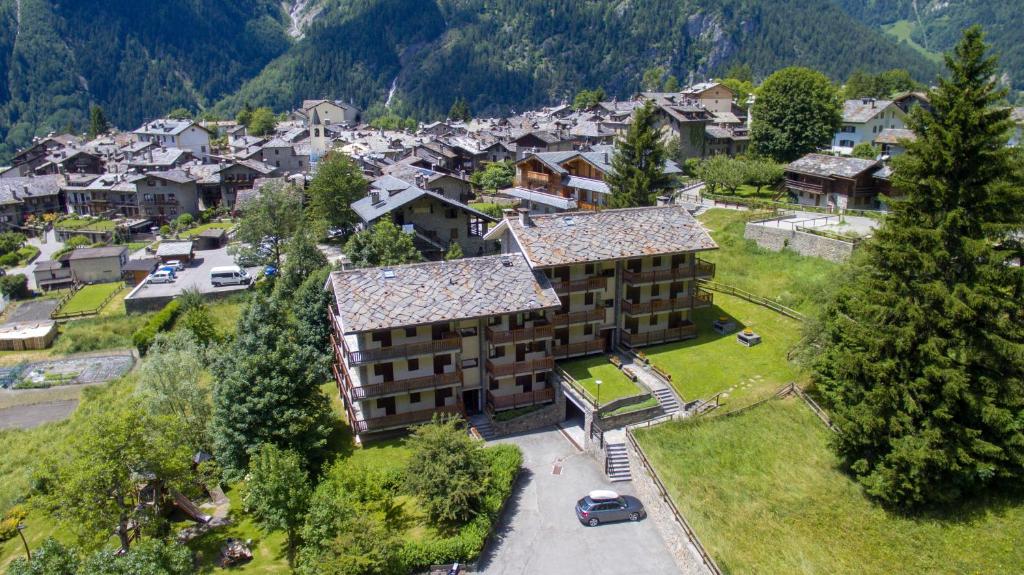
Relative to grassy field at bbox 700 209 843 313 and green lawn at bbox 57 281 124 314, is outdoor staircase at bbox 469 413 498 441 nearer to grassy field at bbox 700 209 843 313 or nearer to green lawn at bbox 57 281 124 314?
grassy field at bbox 700 209 843 313

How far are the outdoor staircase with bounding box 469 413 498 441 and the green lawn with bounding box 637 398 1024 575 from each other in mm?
8968

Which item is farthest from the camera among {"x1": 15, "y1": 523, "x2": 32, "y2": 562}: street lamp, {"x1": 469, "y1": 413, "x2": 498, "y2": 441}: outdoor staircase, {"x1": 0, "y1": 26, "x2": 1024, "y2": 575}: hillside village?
{"x1": 469, "y1": 413, "x2": 498, "y2": 441}: outdoor staircase

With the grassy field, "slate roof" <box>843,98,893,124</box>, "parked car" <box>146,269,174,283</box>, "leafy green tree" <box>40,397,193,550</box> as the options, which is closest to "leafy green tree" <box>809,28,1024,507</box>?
the grassy field

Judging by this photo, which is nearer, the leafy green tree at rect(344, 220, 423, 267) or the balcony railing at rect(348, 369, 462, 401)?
the balcony railing at rect(348, 369, 462, 401)

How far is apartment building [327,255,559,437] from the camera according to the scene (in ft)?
129

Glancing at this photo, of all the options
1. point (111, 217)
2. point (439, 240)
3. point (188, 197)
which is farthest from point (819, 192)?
point (111, 217)

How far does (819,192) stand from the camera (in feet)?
237

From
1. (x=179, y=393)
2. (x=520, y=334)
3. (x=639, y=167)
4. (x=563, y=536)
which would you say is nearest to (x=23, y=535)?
(x=179, y=393)

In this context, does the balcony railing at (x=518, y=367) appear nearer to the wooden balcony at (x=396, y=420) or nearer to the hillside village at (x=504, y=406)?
the hillside village at (x=504, y=406)

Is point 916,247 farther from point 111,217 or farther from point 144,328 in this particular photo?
point 111,217

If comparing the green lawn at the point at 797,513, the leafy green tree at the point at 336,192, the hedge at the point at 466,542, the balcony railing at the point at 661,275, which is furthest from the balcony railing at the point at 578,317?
A: the leafy green tree at the point at 336,192

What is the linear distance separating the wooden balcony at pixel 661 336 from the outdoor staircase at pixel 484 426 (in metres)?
12.1

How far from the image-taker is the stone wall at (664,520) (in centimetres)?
3048

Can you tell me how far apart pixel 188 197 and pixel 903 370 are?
357ft
